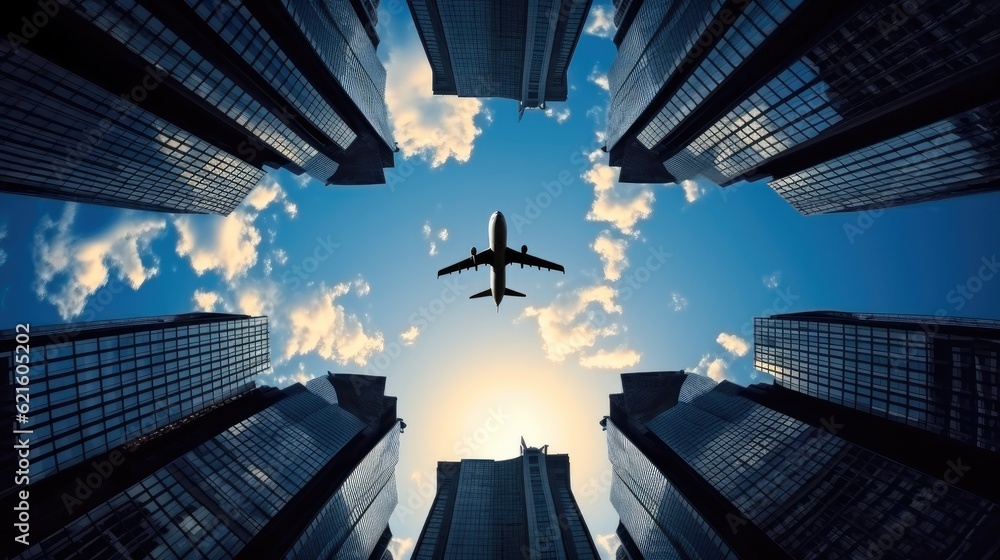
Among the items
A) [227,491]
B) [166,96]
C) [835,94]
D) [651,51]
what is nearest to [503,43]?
[651,51]

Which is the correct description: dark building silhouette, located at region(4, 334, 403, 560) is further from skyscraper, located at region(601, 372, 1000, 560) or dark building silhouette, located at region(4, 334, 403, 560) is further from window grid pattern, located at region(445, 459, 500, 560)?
skyscraper, located at region(601, 372, 1000, 560)

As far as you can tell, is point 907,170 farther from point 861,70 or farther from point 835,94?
point 861,70

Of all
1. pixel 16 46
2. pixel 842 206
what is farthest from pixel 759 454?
pixel 16 46

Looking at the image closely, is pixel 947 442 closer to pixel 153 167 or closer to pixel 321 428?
pixel 321 428

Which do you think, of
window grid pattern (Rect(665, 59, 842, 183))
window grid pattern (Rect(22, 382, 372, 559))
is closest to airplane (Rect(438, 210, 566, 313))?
window grid pattern (Rect(22, 382, 372, 559))

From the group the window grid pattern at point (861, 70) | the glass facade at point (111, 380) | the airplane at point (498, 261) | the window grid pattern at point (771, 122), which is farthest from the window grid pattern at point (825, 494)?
the glass facade at point (111, 380)
